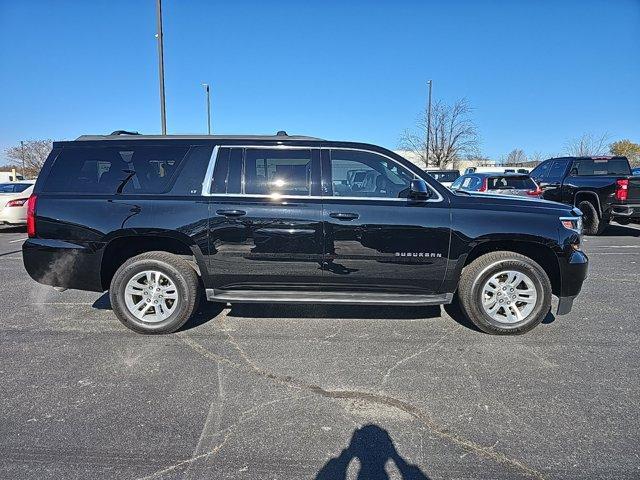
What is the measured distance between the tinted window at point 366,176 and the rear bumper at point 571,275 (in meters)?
1.75

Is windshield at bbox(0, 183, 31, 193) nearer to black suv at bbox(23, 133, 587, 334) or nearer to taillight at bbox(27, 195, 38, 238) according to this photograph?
taillight at bbox(27, 195, 38, 238)

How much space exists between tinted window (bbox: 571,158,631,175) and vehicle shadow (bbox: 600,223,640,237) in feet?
5.32

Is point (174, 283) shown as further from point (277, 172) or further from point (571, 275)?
point (571, 275)

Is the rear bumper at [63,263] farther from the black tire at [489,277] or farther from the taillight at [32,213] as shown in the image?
the black tire at [489,277]

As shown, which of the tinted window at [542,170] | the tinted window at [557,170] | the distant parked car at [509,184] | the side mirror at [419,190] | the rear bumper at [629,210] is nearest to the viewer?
the side mirror at [419,190]

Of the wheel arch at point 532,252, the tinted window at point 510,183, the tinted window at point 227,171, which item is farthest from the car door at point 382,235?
the tinted window at point 510,183

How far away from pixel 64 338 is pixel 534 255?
486 cm

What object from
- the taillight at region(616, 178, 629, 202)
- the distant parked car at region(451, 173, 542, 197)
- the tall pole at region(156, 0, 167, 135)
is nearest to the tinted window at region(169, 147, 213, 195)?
the distant parked car at region(451, 173, 542, 197)

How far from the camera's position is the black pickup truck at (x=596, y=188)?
9.81 metres

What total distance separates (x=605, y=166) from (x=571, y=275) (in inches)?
355

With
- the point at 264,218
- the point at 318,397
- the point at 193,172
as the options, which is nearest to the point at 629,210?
the point at 264,218

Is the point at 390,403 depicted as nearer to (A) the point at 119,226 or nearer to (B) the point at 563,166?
(A) the point at 119,226

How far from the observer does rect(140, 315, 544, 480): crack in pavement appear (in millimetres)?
2396

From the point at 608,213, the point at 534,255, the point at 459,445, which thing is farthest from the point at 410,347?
the point at 608,213
